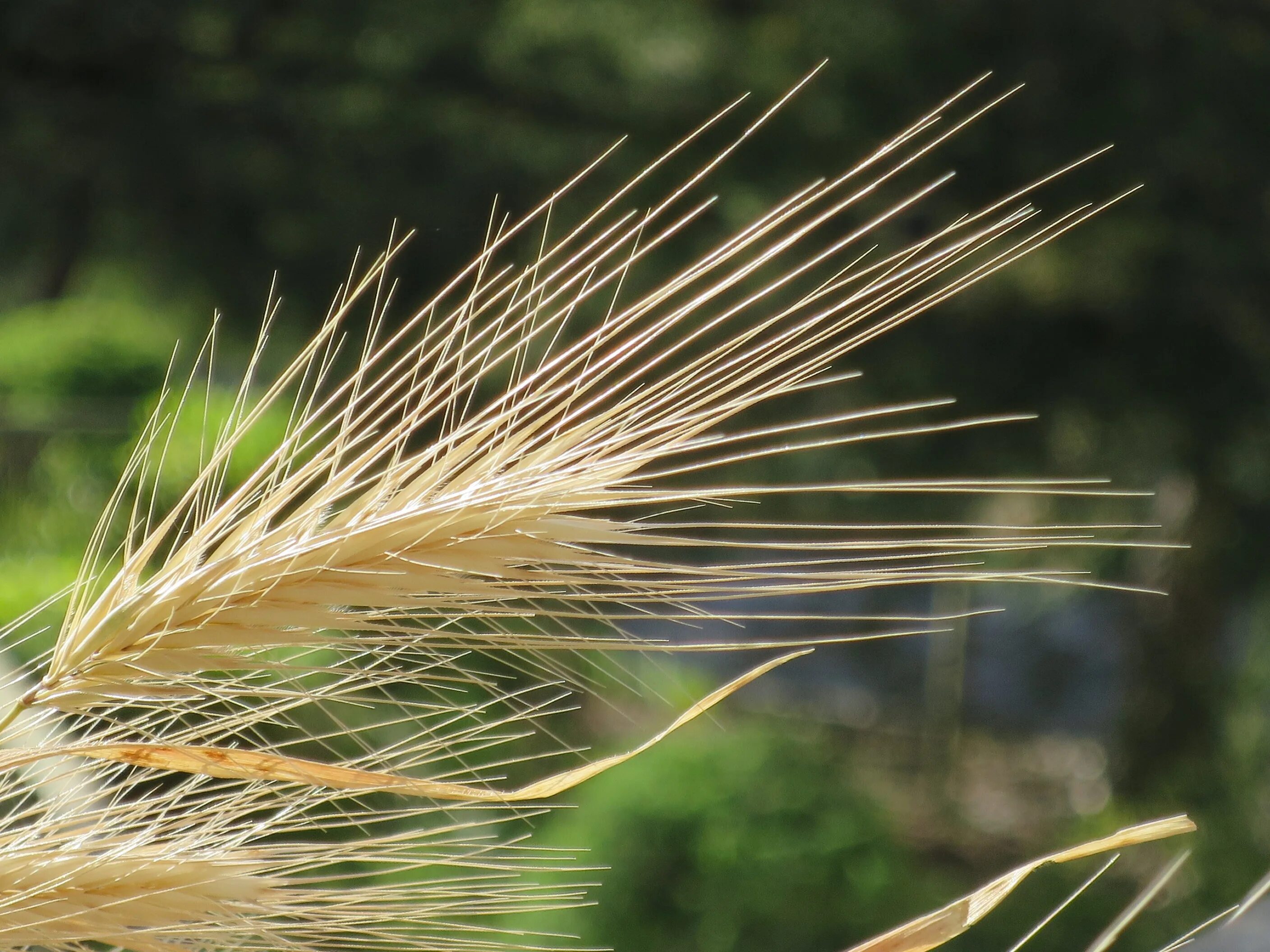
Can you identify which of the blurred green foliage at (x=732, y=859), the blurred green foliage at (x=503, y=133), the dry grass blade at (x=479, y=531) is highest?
the blurred green foliage at (x=503, y=133)

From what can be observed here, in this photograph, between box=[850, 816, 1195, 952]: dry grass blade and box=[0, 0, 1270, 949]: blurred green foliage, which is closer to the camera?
box=[850, 816, 1195, 952]: dry grass blade

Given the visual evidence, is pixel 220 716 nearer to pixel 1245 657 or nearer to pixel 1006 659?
pixel 1245 657

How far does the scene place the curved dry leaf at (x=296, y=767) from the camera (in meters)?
0.61

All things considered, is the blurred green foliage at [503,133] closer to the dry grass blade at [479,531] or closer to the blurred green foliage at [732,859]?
the blurred green foliage at [732,859]

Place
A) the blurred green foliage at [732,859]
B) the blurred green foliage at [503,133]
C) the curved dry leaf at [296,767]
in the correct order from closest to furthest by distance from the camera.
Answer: the curved dry leaf at [296,767] < the blurred green foliage at [732,859] < the blurred green foliage at [503,133]

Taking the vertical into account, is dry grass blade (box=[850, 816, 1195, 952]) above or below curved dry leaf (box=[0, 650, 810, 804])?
below

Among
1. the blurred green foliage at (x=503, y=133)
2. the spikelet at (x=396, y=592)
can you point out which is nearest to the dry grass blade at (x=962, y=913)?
the spikelet at (x=396, y=592)

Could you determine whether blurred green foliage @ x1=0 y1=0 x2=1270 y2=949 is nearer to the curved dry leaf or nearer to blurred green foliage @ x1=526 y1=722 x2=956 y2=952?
blurred green foliage @ x1=526 y1=722 x2=956 y2=952

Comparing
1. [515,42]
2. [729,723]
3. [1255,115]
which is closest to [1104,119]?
[1255,115]

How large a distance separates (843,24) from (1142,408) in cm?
159

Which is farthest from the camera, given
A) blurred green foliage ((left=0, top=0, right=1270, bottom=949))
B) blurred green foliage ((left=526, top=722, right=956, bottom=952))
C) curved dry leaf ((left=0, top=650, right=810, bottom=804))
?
blurred green foliage ((left=0, top=0, right=1270, bottom=949))

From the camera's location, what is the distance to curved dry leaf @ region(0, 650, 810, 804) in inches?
24.0

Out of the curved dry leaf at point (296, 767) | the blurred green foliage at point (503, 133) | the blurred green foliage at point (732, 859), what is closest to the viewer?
the curved dry leaf at point (296, 767)

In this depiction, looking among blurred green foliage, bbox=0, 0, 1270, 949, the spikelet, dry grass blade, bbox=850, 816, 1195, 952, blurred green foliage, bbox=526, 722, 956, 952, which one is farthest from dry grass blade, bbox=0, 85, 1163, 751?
blurred green foliage, bbox=0, 0, 1270, 949
